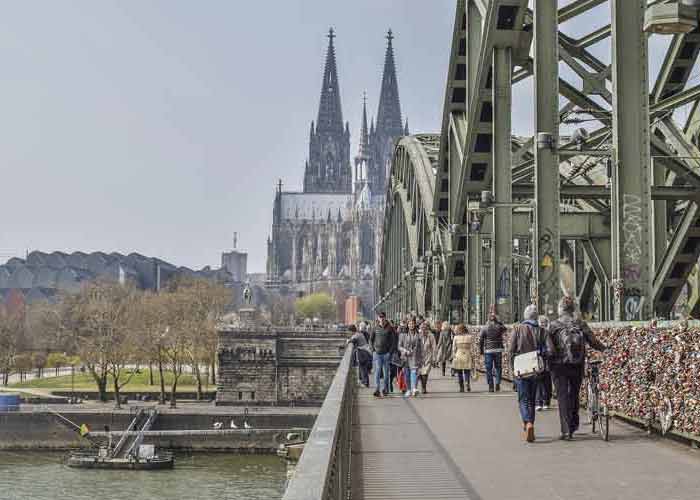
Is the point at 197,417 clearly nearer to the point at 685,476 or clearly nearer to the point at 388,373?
the point at 388,373

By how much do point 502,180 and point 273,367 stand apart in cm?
6189

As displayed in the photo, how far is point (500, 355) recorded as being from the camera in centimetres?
2005

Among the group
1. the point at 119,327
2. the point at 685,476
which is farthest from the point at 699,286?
the point at 119,327

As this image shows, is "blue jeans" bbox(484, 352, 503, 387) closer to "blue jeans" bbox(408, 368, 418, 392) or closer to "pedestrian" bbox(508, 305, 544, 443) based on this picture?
"blue jeans" bbox(408, 368, 418, 392)

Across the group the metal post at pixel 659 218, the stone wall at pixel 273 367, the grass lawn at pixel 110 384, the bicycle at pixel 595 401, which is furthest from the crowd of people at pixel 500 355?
the grass lawn at pixel 110 384

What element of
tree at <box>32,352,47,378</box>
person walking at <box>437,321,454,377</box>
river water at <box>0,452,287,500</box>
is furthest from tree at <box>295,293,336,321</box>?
person walking at <box>437,321,454,377</box>

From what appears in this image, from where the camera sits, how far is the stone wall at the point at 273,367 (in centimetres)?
8156

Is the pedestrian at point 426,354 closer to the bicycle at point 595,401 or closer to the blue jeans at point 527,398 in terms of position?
the bicycle at point 595,401

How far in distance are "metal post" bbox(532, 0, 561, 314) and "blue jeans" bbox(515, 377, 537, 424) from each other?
6276mm

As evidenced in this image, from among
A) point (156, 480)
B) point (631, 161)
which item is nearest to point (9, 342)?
point (156, 480)

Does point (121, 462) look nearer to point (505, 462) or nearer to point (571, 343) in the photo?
point (571, 343)

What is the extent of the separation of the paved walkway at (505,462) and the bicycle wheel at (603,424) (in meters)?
0.10

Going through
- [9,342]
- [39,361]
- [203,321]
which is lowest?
[39,361]

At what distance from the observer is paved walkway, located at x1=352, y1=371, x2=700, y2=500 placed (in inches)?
344
